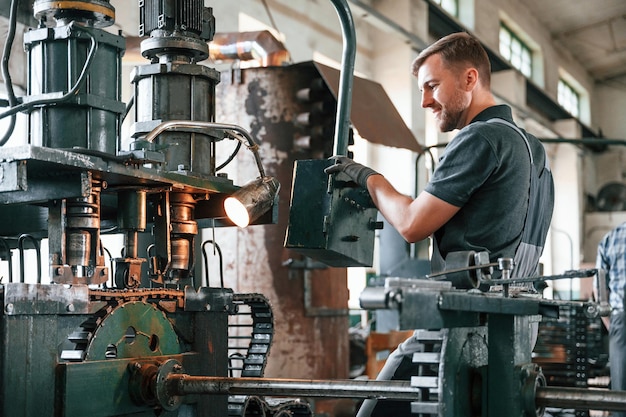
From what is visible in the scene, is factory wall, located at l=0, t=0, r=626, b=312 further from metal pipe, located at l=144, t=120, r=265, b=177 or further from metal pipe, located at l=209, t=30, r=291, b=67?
metal pipe, located at l=144, t=120, r=265, b=177

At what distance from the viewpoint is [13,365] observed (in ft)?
6.21

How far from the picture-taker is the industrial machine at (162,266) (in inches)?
67.2

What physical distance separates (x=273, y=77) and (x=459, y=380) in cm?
300

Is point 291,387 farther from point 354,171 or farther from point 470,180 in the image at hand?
point 470,180

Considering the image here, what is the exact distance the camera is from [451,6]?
33.9 feet

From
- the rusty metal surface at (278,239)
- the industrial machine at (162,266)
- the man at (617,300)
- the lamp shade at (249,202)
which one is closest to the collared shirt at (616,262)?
the man at (617,300)

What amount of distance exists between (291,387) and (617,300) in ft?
8.73

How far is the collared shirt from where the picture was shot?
13.6 feet

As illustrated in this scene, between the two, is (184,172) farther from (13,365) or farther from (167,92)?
(13,365)

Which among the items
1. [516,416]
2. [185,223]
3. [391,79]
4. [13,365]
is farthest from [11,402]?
[391,79]

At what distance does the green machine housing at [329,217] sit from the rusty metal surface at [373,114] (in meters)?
2.11

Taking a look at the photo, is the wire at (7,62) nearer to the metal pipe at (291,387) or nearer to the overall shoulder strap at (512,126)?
the metal pipe at (291,387)

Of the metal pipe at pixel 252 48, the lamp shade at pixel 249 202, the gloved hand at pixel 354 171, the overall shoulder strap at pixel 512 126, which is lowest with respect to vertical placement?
the lamp shade at pixel 249 202

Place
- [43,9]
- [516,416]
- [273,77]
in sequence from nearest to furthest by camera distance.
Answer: [516,416] → [43,9] → [273,77]
